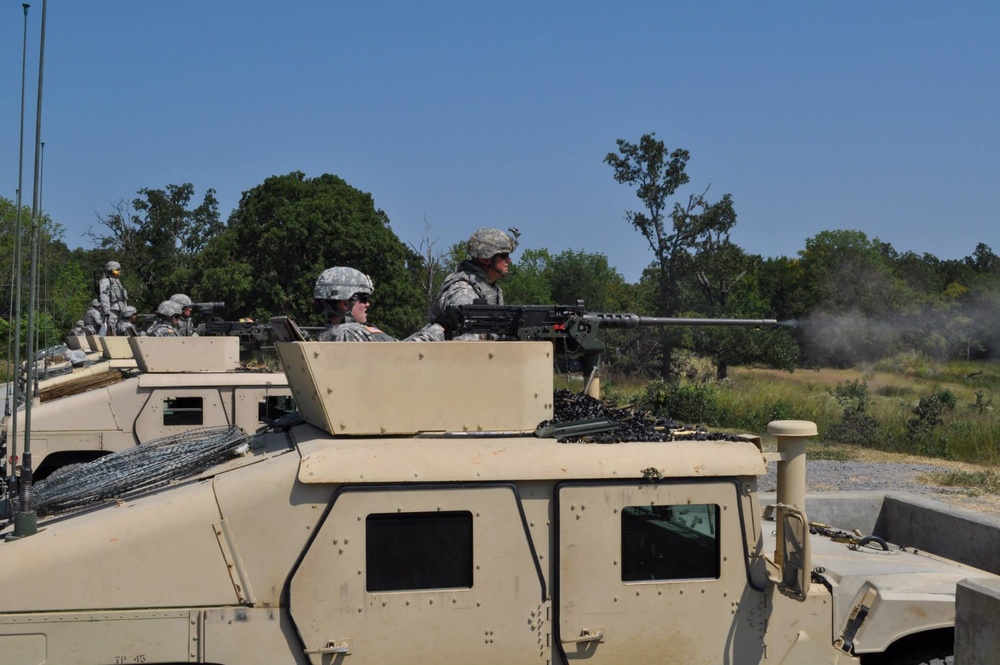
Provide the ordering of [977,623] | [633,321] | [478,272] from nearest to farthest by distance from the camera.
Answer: [977,623], [478,272], [633,321]

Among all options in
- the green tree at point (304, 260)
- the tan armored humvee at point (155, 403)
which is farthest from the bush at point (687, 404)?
the green tree at point (304, 260)

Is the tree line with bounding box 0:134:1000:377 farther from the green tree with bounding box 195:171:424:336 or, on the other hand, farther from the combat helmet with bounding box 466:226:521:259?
the combat helmet with bounding box 466:226:521:259

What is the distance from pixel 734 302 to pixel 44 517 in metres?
28.8

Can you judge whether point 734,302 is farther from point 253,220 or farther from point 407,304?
point 253,220

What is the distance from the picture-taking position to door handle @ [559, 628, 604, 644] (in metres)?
4.18

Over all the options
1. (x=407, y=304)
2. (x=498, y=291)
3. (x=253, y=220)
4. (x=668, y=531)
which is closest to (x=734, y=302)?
(x=407, y=304)

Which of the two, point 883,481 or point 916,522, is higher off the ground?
point 916,522

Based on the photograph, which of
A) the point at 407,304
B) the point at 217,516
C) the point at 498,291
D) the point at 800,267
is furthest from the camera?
the point at 800,267

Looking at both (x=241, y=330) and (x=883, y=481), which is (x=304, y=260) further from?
(x=883, y=481)

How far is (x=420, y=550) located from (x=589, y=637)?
2.49ft

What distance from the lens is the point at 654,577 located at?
4309 mm

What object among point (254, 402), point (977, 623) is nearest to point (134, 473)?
point (977, 623)

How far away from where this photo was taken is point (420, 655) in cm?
411

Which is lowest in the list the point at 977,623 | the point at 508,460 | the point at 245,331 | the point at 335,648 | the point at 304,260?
the point at 335,648
